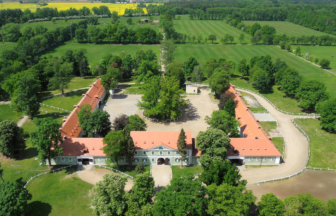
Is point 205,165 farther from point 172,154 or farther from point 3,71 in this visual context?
point 3,71

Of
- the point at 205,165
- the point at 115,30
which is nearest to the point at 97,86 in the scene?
the point at 205,165

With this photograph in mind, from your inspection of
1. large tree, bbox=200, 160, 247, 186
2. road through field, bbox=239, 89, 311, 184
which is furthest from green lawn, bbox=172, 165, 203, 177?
road through field, bbox=239, 89, 311, 184

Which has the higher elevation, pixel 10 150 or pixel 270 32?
pixel 270 32

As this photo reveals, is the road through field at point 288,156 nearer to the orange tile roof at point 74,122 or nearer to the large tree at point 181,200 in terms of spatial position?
the large tree at point 181,200

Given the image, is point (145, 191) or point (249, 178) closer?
point (145, 191)

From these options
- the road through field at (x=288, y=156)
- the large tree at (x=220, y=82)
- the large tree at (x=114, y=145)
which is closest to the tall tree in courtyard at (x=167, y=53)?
the large tree at (x=220, y=82)

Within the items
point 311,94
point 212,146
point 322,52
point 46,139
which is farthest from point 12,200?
point 322,52

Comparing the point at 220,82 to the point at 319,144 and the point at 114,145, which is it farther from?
the point at 114,145
